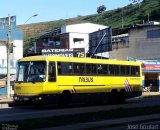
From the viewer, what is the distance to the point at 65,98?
3200cm

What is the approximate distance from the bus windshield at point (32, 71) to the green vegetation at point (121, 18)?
94086mm

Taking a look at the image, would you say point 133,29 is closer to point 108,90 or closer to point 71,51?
point 71,51

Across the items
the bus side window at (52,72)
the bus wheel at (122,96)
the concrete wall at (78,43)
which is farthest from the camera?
the concrete wall at (78,43)

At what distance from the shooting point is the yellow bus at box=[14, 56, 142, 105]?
30.4m

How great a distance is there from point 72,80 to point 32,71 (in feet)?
9.34

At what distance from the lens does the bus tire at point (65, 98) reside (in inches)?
1244

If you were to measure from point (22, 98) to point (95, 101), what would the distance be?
6.60 m

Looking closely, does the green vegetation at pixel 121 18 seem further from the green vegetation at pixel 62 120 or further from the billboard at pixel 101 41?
the green vegetation at pixel 62 120

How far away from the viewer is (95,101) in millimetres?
35312

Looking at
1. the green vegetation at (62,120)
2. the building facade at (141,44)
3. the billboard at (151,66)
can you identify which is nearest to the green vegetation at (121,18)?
the building facade at (141,44)

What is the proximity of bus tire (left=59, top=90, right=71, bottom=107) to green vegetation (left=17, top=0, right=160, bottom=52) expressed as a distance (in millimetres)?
92900

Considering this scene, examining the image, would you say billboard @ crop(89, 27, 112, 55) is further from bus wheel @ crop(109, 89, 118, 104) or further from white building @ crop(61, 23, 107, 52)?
bus wheel @ crop(109, 89, 118, 104)

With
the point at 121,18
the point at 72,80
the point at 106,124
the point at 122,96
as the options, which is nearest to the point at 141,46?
the point at 122,96

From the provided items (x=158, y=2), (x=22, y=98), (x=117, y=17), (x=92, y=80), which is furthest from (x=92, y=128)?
(x=117, y=17)
